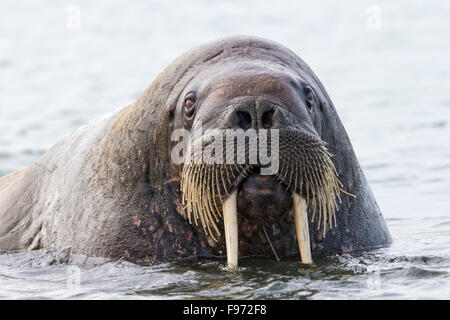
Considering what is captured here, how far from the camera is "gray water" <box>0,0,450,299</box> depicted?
21.4 ft

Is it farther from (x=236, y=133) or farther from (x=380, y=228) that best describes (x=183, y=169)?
(x=380, y=228)

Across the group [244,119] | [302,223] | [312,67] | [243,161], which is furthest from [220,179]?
[312,67]

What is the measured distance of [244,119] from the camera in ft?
19.3

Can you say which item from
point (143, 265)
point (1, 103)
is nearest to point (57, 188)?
point (143, 265)

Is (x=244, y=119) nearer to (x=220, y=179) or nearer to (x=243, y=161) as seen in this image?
(x=243, y=161)

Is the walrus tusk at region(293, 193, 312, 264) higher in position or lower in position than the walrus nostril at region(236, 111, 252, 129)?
lower

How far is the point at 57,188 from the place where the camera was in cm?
816

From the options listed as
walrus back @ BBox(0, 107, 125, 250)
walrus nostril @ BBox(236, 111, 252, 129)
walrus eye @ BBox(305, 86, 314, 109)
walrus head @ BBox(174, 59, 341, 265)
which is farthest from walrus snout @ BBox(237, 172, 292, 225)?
walrus back @ BBox(0, 107, 125, 250)

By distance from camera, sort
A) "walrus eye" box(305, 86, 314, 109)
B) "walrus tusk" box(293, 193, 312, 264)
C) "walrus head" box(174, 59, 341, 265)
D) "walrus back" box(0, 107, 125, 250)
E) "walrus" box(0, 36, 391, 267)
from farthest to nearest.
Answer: "walrus back" box(0, 107, 125, 250)
"walrus eye" box(305, 86, 314, 109)
"walrus tusk" box(293, 193, 312, 264)
"walrus" box(0, 36, 391, 267)
"walrus head" box(174, 59, 341, 265)

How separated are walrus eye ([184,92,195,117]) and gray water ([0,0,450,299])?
49.4 inches

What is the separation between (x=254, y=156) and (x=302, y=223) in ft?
2.31

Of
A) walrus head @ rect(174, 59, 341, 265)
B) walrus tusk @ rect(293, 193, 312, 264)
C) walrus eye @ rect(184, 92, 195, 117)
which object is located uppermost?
walrus eye @ rect(184, 92, 195, 117)

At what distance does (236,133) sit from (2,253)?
3588mm

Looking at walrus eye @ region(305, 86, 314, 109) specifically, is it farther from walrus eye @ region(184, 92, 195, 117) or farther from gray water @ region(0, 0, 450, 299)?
gray water @ region(0, 0, 450, 299)
